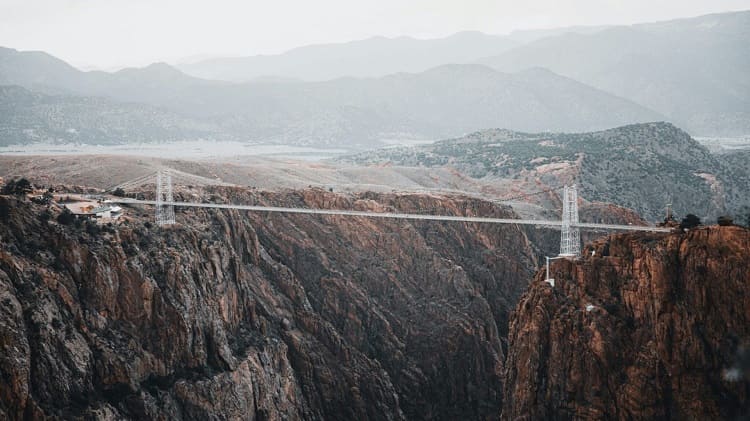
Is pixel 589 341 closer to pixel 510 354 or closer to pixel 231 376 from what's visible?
pixel 510 354

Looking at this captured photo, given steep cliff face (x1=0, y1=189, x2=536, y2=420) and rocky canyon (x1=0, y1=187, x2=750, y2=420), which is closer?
rocky canyon (x1=0, y1=187, x2=750, y2=420)

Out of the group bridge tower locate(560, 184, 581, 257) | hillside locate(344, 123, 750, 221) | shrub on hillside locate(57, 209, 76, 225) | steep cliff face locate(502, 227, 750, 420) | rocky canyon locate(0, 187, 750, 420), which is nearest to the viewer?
steep cliff face locate(502, 227, 750, 420)

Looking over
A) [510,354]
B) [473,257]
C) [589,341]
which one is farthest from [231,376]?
[473,257]

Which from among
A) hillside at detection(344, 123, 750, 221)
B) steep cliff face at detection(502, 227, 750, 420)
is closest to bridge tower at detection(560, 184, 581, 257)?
steep cliff face at detection(502, 227, 750, 420)

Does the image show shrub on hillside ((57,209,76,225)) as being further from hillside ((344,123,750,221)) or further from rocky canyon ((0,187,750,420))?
hillside ((344,123,750,221))

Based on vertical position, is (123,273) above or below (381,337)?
above

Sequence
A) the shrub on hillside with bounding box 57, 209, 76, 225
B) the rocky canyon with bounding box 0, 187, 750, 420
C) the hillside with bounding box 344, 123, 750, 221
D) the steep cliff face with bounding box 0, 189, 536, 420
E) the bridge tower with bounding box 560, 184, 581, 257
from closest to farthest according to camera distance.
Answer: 1. the rocky canyon with bounding box 0, 187, 750, 420
2. the steep cliff face with bounding box 0, 189, 536, 420
3. the shrub on hillside with bounding box 57, 209, 76, 225
4. the bridge tower with bounding box 560, 184, 581, 257
5. the hillside with bounding box 344, 123, 750, 221

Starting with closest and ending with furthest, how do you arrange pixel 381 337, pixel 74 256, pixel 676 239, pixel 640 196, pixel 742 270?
pixel 742 270
pixel 676 239
pixel 74 256
pixel 381 337
pixel 640 196
